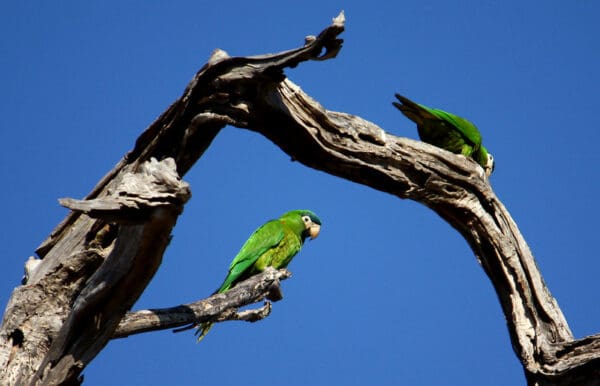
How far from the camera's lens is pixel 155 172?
286 centimetres

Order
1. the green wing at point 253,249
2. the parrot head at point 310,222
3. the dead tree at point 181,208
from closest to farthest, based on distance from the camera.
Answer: the dead tree at point 181,208
the green wing at point 253,249
the parrot head at point 310,222

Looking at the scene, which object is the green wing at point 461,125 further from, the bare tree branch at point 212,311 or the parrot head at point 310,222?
the parrot head at point 310,222

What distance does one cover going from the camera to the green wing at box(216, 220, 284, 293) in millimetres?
7492

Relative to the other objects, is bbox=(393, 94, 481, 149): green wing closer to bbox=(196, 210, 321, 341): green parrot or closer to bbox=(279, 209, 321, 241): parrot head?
bbox=(196, 210, 321, 341): green parrot

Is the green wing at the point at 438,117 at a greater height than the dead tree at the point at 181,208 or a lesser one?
greater

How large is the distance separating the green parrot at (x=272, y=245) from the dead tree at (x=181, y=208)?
2.16m

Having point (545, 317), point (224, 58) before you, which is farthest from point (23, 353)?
point (545, 317)

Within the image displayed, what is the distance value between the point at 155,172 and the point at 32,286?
1.72 m

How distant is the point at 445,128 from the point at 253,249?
2.72 meters

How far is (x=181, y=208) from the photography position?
2924 mm

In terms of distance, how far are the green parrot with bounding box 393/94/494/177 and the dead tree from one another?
1578 mm

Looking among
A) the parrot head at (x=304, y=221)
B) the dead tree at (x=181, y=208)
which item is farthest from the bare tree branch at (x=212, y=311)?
the parrot head at (x=304, y=221)

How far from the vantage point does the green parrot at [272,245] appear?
24.8 ft

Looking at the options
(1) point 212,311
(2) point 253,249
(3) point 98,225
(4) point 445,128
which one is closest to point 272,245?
(2) point 253,249
